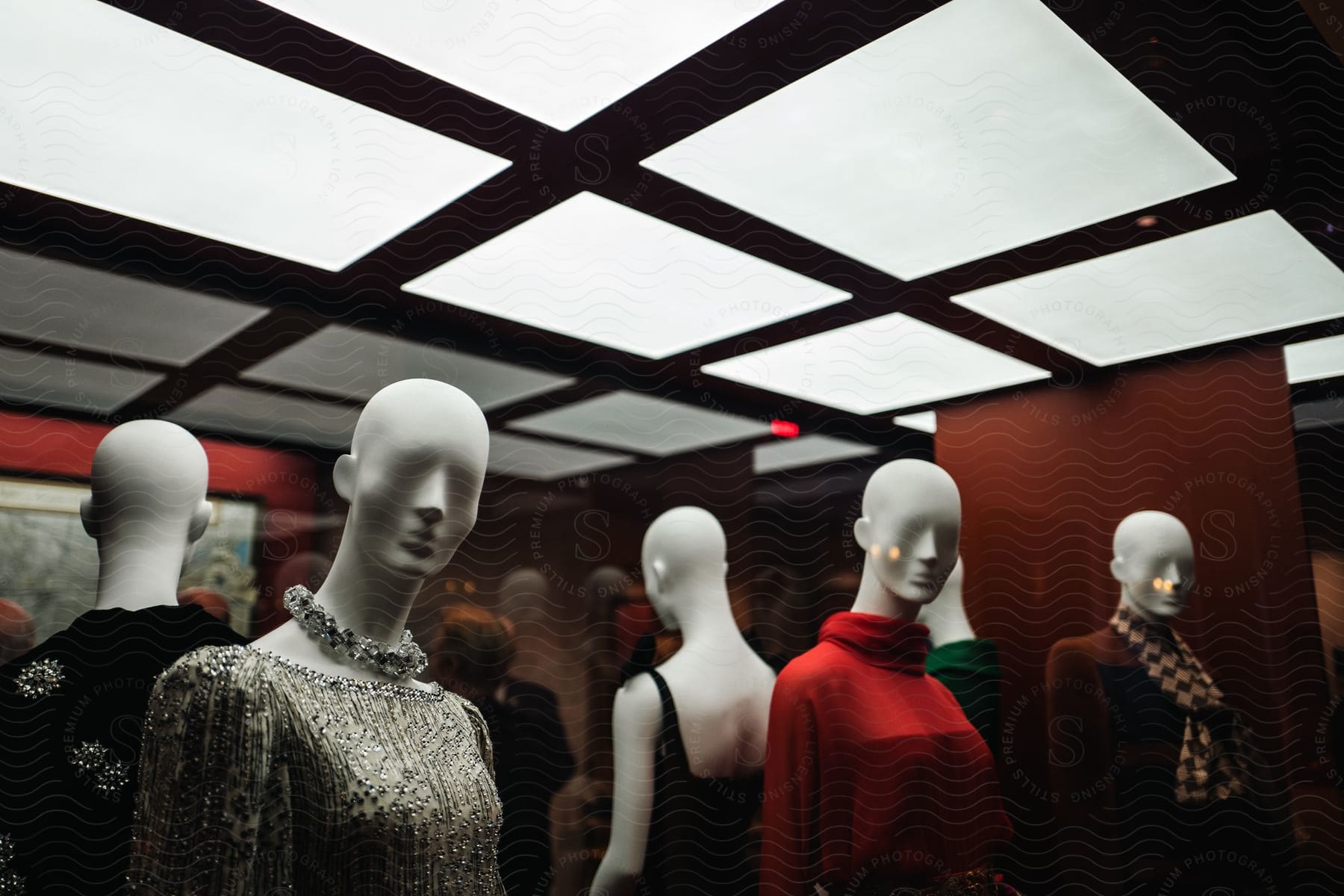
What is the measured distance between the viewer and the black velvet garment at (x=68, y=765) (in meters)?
1.06

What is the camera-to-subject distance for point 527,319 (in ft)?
5.11

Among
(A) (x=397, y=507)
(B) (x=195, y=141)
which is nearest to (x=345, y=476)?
(A) (x=397, y=507)

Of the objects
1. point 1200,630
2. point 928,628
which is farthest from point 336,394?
point 1200,630

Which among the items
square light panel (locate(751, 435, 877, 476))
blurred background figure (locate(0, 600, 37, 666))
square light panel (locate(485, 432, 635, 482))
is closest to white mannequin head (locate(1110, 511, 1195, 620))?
square light panel (locate(751, 435, 877, 476))

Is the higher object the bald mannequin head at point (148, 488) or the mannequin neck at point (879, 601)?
the bald mannequin head at point (148, 488)

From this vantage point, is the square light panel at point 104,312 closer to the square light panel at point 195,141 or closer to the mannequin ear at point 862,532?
the square light panel at point 195,141

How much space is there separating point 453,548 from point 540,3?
1.04 meters

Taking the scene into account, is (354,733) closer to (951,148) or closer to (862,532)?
(862,532)

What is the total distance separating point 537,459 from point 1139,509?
4.19 ft

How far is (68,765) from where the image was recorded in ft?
3.49

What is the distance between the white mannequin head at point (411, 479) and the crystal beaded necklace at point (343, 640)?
9 centimetres

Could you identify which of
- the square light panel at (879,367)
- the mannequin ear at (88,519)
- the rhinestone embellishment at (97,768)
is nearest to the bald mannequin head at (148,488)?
the mannequin ear at (88,519)

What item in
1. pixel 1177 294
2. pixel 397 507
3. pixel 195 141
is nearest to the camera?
pixel 397 507

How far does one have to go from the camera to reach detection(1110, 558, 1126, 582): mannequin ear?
1854 mm
